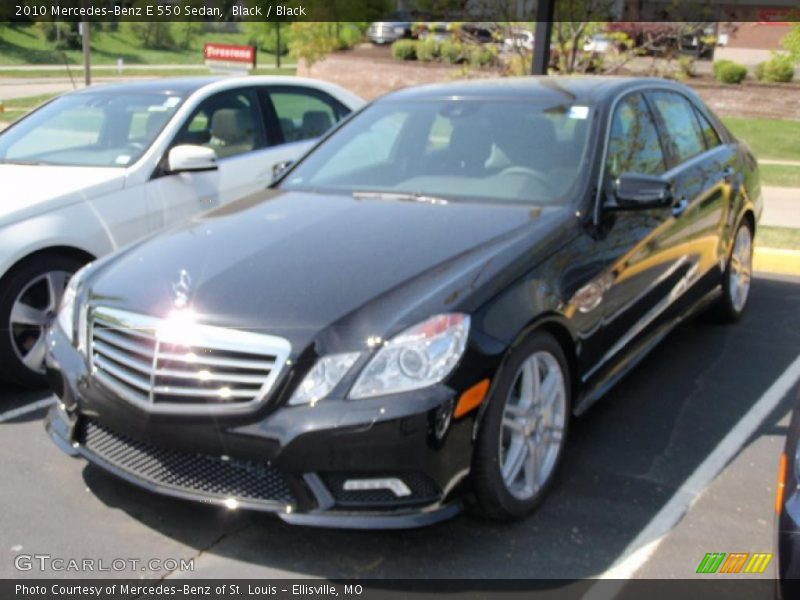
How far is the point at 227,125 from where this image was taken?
6.00 meters

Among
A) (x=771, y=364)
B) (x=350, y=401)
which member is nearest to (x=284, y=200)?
(x=350, y=401)

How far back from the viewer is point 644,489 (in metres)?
3.64

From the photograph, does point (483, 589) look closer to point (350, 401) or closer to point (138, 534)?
point (350, 401)

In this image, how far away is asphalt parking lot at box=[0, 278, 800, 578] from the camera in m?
3.10

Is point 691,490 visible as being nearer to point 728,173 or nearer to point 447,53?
point 728,173

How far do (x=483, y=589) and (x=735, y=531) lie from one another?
106cm

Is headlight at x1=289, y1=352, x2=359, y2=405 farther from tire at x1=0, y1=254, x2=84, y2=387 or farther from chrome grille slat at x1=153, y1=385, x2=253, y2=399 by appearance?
tire at x1=0, y1=254, x2=84, y2=387

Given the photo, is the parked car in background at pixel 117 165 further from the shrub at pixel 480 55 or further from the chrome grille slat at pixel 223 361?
the shrub at pixel 480 55

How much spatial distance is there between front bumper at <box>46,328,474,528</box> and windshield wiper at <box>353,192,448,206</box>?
143 centimetres

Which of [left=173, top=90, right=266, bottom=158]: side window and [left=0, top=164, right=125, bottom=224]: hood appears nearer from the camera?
[left=0, top=164, right=125, bottom=224]: hood

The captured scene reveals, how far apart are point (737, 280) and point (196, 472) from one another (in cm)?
420

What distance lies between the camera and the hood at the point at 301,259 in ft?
10.0

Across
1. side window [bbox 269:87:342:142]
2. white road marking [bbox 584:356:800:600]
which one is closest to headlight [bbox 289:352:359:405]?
white road marking [bbox 584:356:800:600]

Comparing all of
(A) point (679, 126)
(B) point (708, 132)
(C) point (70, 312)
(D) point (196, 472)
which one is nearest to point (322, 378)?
(D) point (196, 472)
